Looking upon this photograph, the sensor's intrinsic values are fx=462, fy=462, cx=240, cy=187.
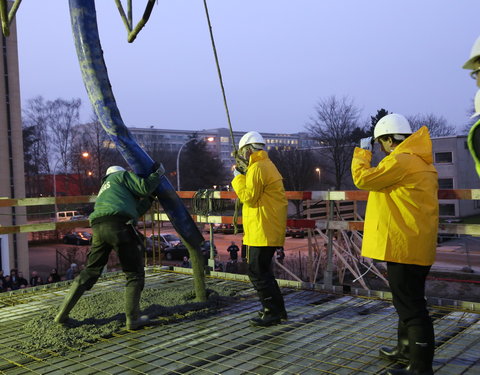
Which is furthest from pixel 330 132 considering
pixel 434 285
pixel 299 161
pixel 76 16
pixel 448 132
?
pixel 76 16

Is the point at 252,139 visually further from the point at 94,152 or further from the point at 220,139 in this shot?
the point at 220,139

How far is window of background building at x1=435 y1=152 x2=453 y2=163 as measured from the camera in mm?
32906

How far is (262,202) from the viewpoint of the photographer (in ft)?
15.1

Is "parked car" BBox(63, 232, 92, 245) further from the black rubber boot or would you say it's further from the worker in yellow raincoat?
the worker in yellow raincoat

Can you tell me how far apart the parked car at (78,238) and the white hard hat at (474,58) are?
3102cm

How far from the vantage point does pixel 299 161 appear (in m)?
39.1

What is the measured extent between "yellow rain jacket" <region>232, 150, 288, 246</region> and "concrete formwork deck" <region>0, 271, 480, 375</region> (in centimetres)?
88

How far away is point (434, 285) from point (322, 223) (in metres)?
10.6

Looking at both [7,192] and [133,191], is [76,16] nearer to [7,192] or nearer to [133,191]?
[133,191]

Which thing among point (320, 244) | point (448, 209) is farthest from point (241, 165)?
point (448, 209)

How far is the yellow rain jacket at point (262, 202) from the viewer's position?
453 centimetres

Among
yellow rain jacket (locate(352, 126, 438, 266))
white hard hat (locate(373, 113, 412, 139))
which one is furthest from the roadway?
yellow rain jacket (locate(352, 126, 438, 266))

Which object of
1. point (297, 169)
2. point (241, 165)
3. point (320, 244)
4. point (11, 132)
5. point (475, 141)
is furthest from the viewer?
point (297, 169)

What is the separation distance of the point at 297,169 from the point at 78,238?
59.3 ft
